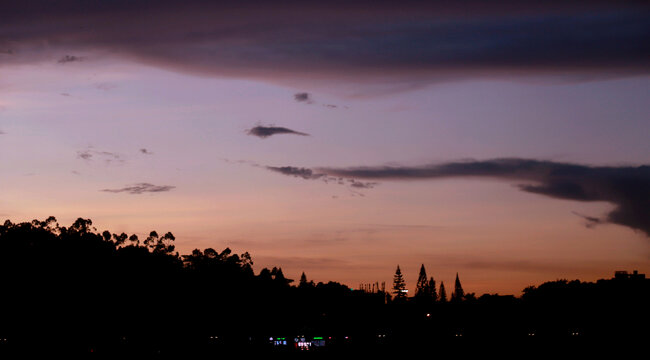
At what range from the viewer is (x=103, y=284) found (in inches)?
3844

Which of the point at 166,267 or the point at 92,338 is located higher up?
the point at 166,267

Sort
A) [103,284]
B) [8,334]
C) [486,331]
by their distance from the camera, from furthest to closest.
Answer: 1. [486,331]
2. [103,284]
3. [8,334]

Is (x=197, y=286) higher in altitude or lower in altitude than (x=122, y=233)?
lower

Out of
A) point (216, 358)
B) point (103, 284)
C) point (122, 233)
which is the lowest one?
point (216, 358)

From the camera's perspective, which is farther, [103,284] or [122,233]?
[122,233]

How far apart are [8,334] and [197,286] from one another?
45.2m

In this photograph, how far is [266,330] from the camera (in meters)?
141

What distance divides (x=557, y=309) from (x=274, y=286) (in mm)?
68924

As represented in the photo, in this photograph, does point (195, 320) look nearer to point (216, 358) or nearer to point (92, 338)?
point (92, 338)

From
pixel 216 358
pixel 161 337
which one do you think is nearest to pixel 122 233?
pixel 161 337

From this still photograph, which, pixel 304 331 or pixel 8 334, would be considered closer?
pixel 8 334

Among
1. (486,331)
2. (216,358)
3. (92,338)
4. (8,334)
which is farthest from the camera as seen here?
(486,331)

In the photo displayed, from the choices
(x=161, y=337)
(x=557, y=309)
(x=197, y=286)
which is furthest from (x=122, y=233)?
(x=557, y=309)

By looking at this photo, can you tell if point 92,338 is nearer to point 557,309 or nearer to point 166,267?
point 166,267
